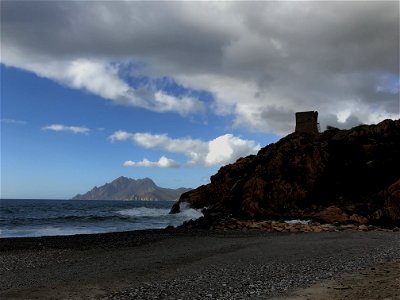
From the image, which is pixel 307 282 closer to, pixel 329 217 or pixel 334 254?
pixel 334 254

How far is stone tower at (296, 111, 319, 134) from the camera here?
62.1 m

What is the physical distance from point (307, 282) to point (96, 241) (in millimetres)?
18845

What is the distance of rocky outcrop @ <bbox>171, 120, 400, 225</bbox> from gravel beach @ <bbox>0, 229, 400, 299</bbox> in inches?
766

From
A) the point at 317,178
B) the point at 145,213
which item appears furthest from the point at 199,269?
the point at 145,213

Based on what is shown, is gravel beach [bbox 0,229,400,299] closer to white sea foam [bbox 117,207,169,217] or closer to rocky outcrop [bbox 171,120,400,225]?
rocky outcrop [bbox 171,120,400,225]

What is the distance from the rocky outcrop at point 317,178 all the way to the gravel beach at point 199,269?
1944cm

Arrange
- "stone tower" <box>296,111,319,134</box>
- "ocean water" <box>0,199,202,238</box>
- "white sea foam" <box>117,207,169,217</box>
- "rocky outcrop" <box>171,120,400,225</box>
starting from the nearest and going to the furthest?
"ocean water" <box>0,199,202,238</box>, "rocky outcrop" <box>171,120,400,225</box>, "stone tower" <box>296,111,319,134</box>, "white sea foam" <box>117,207,169,217</box>

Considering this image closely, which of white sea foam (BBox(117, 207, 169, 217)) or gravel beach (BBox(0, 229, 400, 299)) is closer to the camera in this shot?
gravel beach (BBox(0, 229, 400, 299))

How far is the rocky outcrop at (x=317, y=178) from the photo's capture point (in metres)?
44.9

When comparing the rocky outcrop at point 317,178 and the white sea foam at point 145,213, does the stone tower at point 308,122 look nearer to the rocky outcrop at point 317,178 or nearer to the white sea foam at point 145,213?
the rocky outcrop at point 317,178

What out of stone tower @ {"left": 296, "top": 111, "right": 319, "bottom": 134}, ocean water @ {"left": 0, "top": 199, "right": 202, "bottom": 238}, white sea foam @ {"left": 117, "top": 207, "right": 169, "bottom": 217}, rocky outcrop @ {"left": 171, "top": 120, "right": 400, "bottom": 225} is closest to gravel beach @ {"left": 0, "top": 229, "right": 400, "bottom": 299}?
ocean water @ {"left": 0, "top": 199, "right": 202, "bottom": 238}

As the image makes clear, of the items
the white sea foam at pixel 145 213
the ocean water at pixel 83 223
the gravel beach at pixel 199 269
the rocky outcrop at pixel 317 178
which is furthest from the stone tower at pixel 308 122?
the gravel beach at pixel 199 269

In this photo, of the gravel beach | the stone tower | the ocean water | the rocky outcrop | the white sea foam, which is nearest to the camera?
the gravel beach

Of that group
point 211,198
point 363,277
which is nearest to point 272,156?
point 211,198
